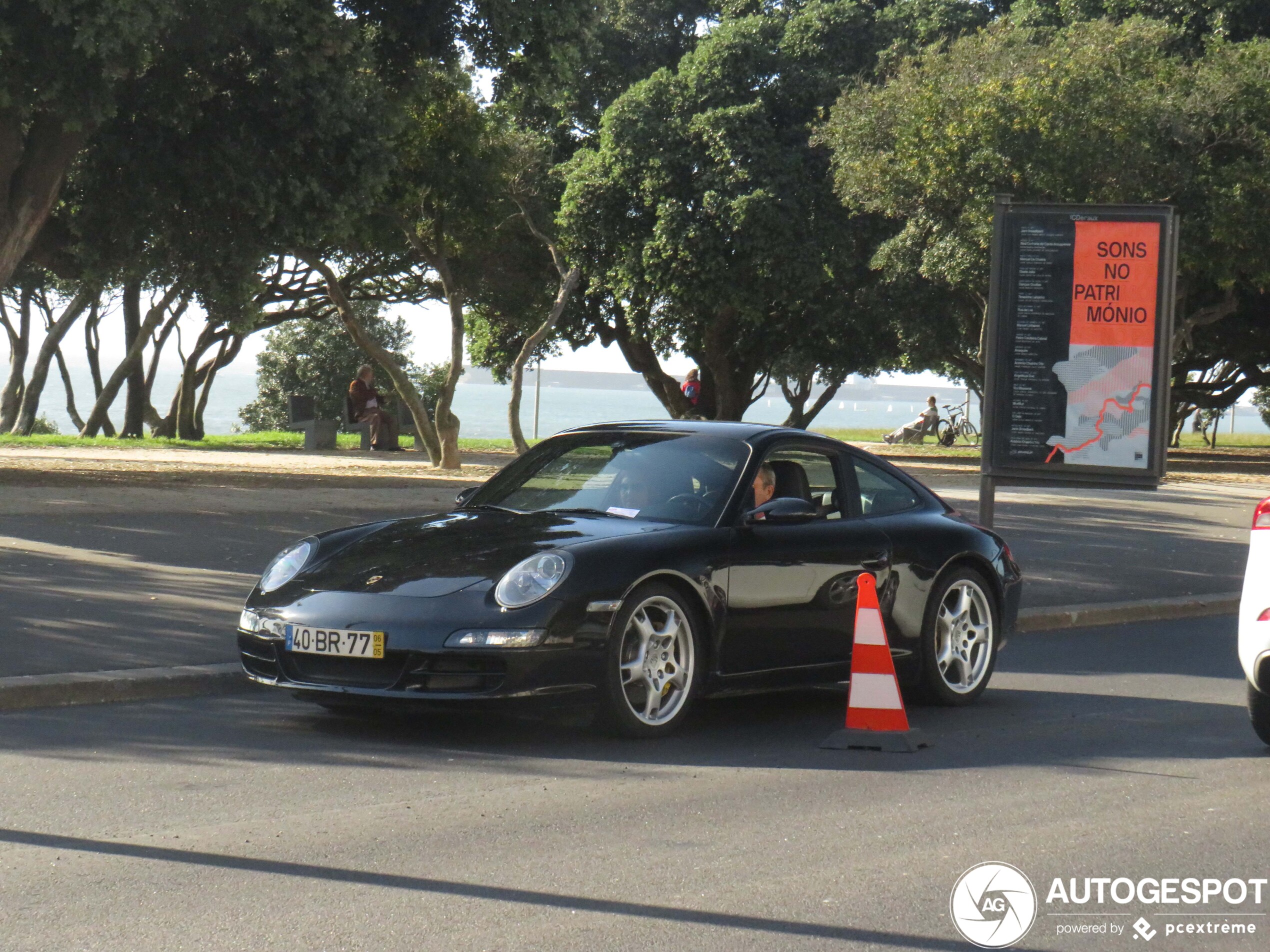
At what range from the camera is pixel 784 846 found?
535 cm

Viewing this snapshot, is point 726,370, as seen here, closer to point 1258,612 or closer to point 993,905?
point 1258,612

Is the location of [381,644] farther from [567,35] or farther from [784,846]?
[567,35]

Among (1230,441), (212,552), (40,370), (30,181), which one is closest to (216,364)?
(40,370)

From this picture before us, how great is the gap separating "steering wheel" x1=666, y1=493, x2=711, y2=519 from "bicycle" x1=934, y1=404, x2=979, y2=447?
45.7m

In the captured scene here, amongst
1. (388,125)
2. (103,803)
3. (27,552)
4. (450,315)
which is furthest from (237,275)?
(103,803)

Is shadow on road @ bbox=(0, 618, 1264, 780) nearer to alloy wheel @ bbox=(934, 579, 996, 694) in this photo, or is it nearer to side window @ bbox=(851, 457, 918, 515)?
alloy wheel @ bbox=(934, 579, 996, 694)

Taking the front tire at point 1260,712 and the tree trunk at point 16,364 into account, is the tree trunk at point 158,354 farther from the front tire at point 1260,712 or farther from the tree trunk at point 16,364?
the front tire at point 1260,712

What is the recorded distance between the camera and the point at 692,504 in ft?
25.0

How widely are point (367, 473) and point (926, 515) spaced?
48.6ft

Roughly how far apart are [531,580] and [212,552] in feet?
19.9

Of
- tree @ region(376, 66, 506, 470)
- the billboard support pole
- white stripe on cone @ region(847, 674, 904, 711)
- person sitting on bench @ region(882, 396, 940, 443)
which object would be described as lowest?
Result: white stripe on cone @ region(847, 674, 904, 711)

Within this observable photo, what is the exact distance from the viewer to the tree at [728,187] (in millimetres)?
32938

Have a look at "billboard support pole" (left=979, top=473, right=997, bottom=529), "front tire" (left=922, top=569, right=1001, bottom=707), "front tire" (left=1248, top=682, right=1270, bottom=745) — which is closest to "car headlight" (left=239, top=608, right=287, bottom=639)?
"front tire" (left=922, top=569, right=1001, bottom=707)

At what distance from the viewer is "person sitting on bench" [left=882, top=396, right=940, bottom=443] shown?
58344 mm
